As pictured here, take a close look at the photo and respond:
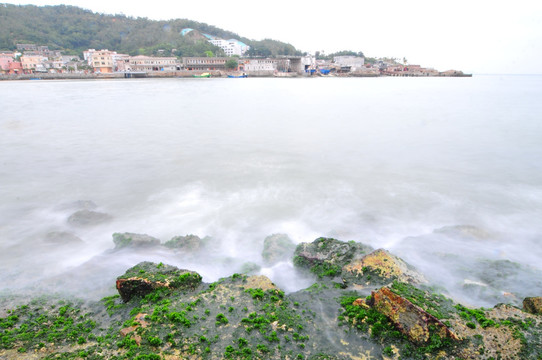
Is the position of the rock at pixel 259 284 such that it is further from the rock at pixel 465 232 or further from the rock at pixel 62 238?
the rock at pixel 465 232

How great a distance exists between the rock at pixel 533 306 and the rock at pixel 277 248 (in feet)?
14.8

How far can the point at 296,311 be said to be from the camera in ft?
17.7

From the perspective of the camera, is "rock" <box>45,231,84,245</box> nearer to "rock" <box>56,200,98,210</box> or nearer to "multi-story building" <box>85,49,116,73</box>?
"rock" <box>56,200,98,210</box>

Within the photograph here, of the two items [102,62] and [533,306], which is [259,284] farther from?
[102,62]

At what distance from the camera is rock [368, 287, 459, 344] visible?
15.0 feet

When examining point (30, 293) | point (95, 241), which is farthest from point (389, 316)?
point (95, 241)

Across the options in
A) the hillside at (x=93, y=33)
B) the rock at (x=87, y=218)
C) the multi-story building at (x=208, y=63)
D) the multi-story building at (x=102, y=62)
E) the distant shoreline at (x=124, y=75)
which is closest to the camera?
the rock at (x=87, y=218)

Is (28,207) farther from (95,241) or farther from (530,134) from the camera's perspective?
(530,134)

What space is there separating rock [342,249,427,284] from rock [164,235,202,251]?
3888 millimetres

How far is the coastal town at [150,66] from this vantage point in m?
91.9

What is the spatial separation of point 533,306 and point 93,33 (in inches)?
6735

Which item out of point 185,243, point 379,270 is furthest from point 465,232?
point 185,243

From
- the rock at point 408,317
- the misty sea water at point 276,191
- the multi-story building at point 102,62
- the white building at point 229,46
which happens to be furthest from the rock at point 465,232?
the white building at point 229,46

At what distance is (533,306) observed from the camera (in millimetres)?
5305
